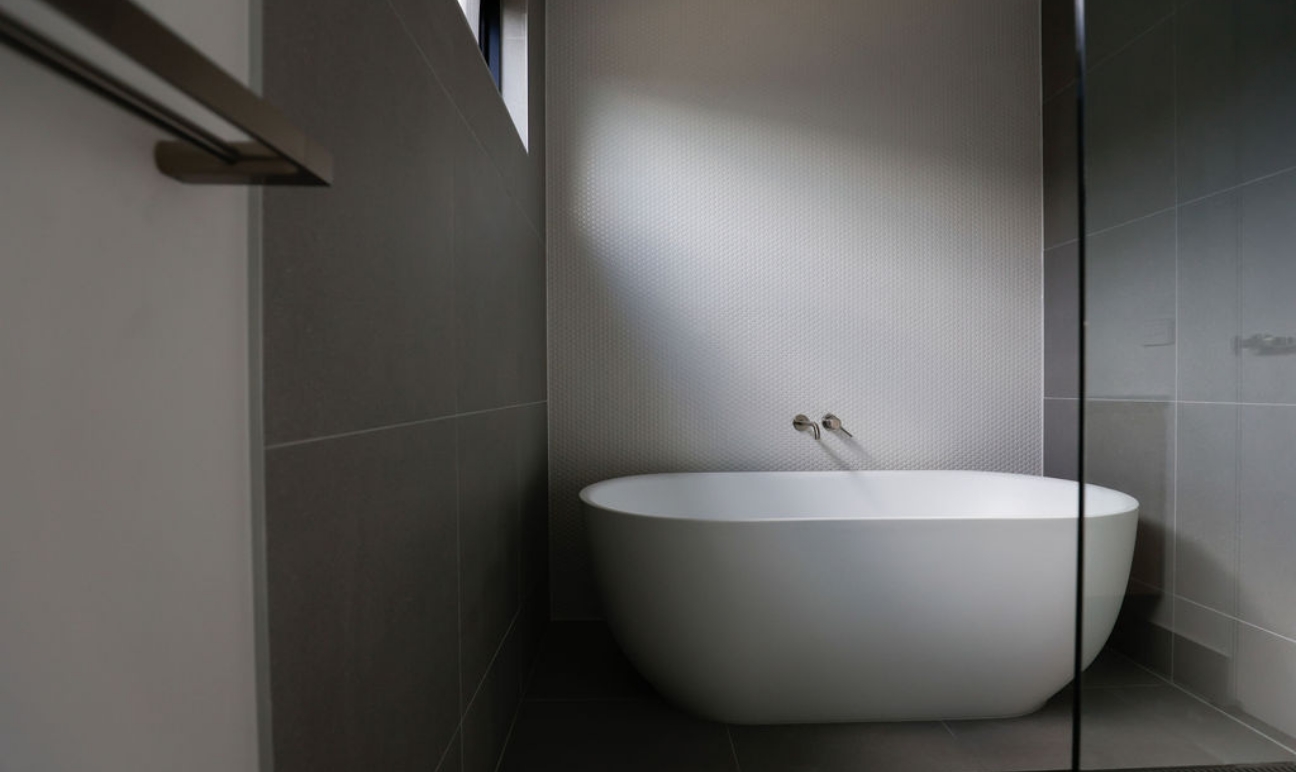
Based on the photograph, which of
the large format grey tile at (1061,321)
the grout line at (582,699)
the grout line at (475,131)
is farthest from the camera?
the large format grey tile at (1061,321)

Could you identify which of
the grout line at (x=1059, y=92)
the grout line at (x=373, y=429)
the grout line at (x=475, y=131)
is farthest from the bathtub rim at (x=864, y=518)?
the grout line at (x=1059, y=92)

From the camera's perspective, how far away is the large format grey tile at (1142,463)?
1.11 m

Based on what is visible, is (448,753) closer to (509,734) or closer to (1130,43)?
(509,734)

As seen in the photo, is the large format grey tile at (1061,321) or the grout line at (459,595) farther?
the large format grey tile at (1061,321)

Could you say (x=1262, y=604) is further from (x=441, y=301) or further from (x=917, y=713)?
(x=441, y=301)

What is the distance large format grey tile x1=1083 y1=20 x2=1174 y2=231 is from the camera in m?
1.08

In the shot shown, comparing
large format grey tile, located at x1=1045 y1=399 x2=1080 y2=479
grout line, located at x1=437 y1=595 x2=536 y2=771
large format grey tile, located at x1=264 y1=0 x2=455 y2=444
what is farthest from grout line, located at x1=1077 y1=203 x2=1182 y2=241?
large format grey tile, located at x1=1045 y1=399 x2=1080 y2=479

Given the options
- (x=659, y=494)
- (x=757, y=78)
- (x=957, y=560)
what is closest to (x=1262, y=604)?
(x=957, y=560)

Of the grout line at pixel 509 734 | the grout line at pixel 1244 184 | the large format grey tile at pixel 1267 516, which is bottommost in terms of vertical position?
the grout line at pixel 509 734

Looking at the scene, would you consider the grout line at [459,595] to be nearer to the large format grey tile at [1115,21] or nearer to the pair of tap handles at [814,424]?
the large format grey tile at [1115,21]

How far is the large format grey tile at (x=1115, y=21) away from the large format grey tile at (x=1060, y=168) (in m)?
1.64

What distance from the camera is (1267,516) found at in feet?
3.52

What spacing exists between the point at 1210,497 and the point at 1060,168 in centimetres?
192

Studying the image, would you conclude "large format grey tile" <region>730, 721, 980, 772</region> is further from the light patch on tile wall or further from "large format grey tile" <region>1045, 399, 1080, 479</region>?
"large format grey tile" <region>1045, 399, 1080, 479</region>
